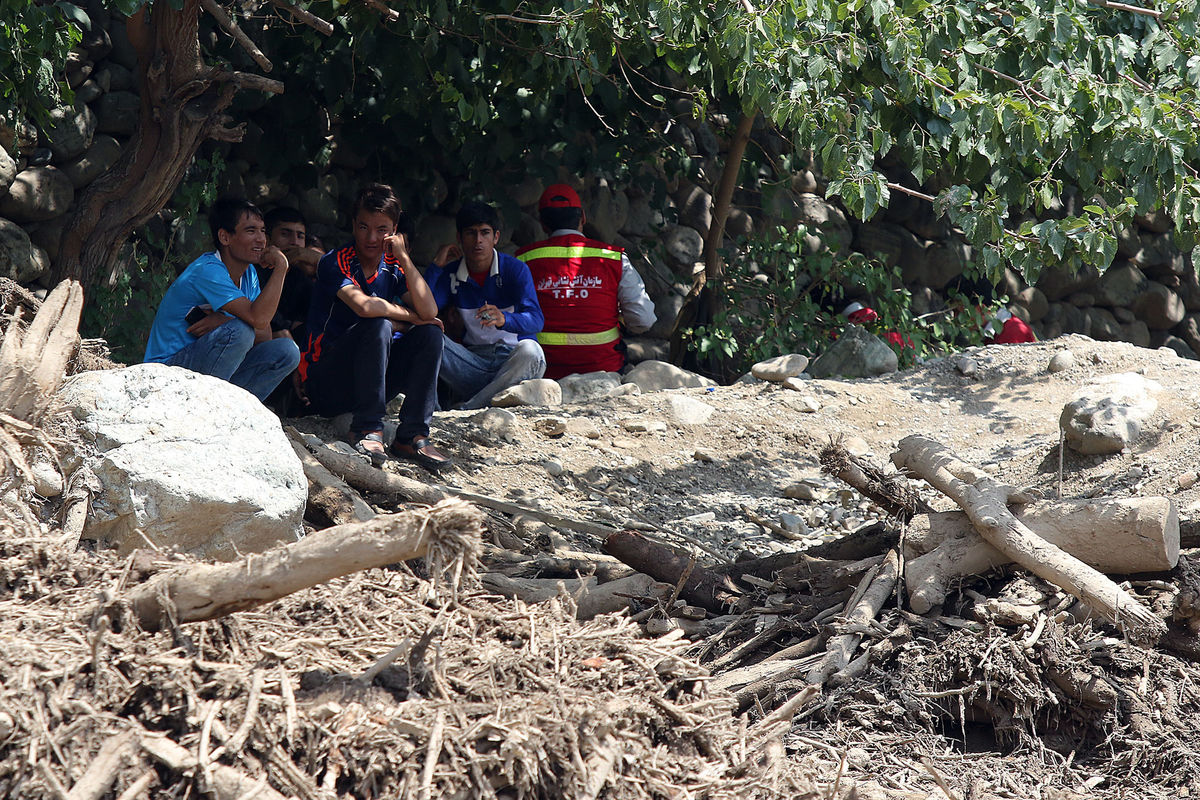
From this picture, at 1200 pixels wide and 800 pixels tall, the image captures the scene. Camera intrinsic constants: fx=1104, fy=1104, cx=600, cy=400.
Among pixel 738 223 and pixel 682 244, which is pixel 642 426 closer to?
pixel 682 244

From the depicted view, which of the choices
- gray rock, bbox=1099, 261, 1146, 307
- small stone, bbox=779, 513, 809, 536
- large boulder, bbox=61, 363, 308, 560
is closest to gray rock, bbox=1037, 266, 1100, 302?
gray rock, bbox=1099, 261, 1146, 307

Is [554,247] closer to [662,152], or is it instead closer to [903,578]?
[662,152]

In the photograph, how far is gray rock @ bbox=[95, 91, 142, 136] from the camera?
5.28 metres

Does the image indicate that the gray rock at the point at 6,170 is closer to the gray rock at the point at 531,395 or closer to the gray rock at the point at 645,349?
the gray rock at the point at 531,395

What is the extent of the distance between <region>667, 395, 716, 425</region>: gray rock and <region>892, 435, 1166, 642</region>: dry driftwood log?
1.90 m

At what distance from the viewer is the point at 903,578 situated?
286cm

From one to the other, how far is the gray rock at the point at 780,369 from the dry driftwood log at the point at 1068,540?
2640 millimetres

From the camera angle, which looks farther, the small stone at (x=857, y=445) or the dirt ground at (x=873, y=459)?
the small stone at (x=857, y=445)

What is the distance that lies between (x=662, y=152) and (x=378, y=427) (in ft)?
10.3

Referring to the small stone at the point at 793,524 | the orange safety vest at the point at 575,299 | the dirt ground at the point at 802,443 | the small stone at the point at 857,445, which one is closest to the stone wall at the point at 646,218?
the orange safety vest at the point at 575,299

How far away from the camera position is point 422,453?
407cm

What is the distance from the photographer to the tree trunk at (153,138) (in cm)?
435

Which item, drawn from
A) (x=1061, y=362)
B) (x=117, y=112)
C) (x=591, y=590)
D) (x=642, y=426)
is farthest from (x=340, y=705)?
(x=1061, y=362)

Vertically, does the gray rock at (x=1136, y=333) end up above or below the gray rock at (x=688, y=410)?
below
